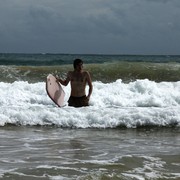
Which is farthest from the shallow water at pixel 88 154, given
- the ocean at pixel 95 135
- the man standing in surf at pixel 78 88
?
the man standing in surf at pixel 78 88

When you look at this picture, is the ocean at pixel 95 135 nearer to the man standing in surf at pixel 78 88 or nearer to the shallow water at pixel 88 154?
the shallow water at pixel 88 154

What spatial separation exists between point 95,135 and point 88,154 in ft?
6.53

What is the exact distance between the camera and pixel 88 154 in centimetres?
659

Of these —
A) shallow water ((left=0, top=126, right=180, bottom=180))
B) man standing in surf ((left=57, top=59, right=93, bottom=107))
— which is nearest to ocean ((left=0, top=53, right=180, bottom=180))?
shallow water ((left=0, top=126, right=180, bottom=180))

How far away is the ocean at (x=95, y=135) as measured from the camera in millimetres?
5672

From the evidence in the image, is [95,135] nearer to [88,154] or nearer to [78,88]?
[78,88]

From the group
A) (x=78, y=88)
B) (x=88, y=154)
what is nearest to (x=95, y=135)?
(x=78, y=88)

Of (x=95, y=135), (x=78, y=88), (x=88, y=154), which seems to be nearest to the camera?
(x=88, y=154)

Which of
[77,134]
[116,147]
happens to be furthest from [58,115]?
[116,147]

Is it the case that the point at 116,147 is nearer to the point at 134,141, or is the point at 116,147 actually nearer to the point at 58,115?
the point at 134,141

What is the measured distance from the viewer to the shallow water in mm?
5512

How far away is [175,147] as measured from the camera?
7305 mm

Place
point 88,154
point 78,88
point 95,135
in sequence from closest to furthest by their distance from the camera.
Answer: point 88,154
point 95,135
point 78,88

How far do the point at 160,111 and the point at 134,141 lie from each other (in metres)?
2.96
